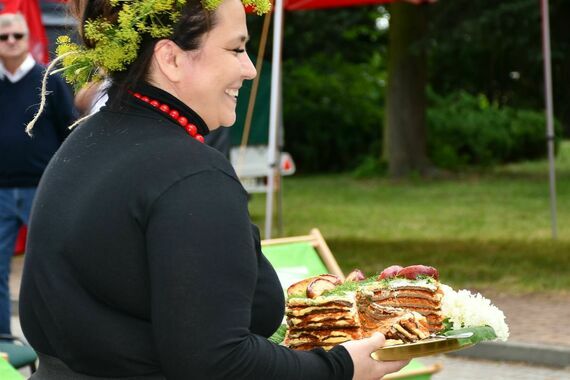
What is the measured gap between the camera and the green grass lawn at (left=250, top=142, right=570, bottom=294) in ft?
37.8

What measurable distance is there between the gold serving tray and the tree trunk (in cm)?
2179

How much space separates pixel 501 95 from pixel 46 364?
2402cm

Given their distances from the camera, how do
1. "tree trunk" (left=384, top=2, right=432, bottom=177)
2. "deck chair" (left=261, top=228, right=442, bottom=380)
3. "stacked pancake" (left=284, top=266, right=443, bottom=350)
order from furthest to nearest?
"tree trunk" (left=384, top=2, right=432, bottom=177), "deck chair" (left=261, top=228, right=442, bottom=380), "stacked pancake" (left=284, top=266, right=443, bottom=350)

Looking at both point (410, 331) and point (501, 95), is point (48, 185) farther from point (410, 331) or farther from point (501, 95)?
point (501, 95)

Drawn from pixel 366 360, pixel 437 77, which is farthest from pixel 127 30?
pixel 437 77

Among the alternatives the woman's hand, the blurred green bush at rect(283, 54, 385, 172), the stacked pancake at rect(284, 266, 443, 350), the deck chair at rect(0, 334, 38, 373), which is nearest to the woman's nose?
the woman's hand

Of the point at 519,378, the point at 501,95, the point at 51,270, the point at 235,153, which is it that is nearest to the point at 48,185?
the point at 51,270

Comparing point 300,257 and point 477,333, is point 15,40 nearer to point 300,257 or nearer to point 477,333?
point 300,257

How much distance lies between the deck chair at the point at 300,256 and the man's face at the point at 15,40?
2819 millimetres

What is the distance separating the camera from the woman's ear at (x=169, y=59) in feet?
7.15

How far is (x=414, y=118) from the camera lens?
86.2 ft

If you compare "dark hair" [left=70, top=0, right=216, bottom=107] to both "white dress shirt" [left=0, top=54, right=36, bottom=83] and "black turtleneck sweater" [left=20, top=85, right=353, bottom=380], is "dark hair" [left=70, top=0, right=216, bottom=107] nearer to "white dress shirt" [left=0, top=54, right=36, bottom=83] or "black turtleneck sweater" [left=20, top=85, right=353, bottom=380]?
"black turtleneck sweater" [left=20, top=85, right=353, bottom=380]

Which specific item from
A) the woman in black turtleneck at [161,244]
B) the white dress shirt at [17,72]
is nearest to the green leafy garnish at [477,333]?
the woman in black turtleneck at [161,244]

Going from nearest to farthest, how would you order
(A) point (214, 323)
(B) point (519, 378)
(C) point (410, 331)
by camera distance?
1. (A) point (214, 323)
2. (C) point (410, 331)
3. (B) point (519, 378)
